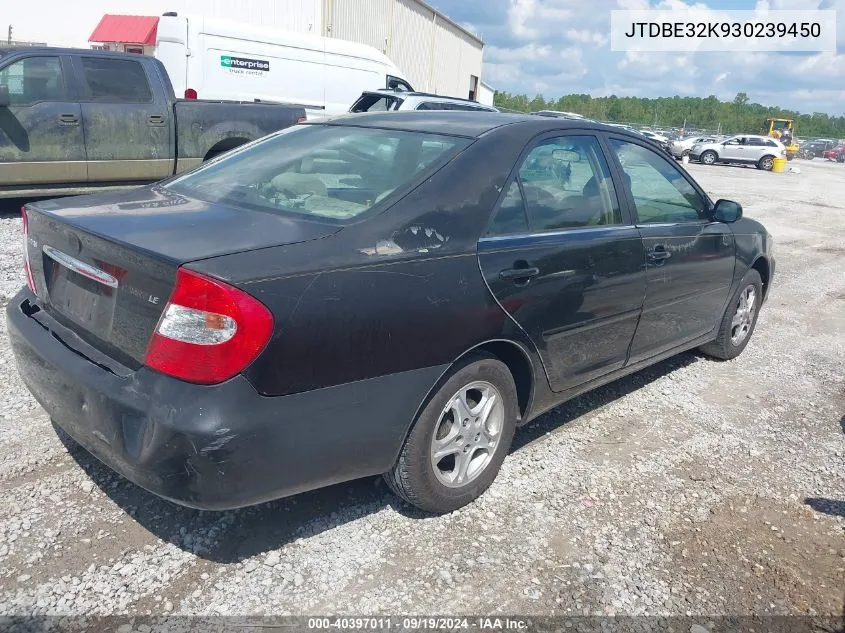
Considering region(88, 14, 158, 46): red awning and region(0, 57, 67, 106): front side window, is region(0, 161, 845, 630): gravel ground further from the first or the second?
region(88, 14, 158, 46): red awning

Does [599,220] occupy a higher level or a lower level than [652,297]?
higher

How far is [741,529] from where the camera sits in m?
3.21

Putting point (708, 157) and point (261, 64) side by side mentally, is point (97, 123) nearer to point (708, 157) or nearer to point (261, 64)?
point (261, 64)

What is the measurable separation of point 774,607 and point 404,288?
1835 mm

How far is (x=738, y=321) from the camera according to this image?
211 inches

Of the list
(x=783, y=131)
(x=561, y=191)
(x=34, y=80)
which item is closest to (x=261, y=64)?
(x=34, y=80)

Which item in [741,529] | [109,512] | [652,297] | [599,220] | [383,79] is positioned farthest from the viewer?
[383,79]

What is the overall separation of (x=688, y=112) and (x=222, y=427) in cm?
9445

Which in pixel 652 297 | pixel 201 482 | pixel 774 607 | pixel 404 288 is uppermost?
pixel 404 288

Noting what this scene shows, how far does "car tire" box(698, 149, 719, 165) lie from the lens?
114ft

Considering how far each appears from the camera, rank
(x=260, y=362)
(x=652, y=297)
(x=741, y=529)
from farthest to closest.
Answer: (x=652, y=297) < (x=741, y=529) < (x=260, y=362)

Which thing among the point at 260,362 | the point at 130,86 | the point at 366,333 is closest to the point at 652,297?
the point at 366,333

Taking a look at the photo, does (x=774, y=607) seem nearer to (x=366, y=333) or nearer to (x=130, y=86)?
(x=366, y=333)

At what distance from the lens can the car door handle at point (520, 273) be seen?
2991mm
